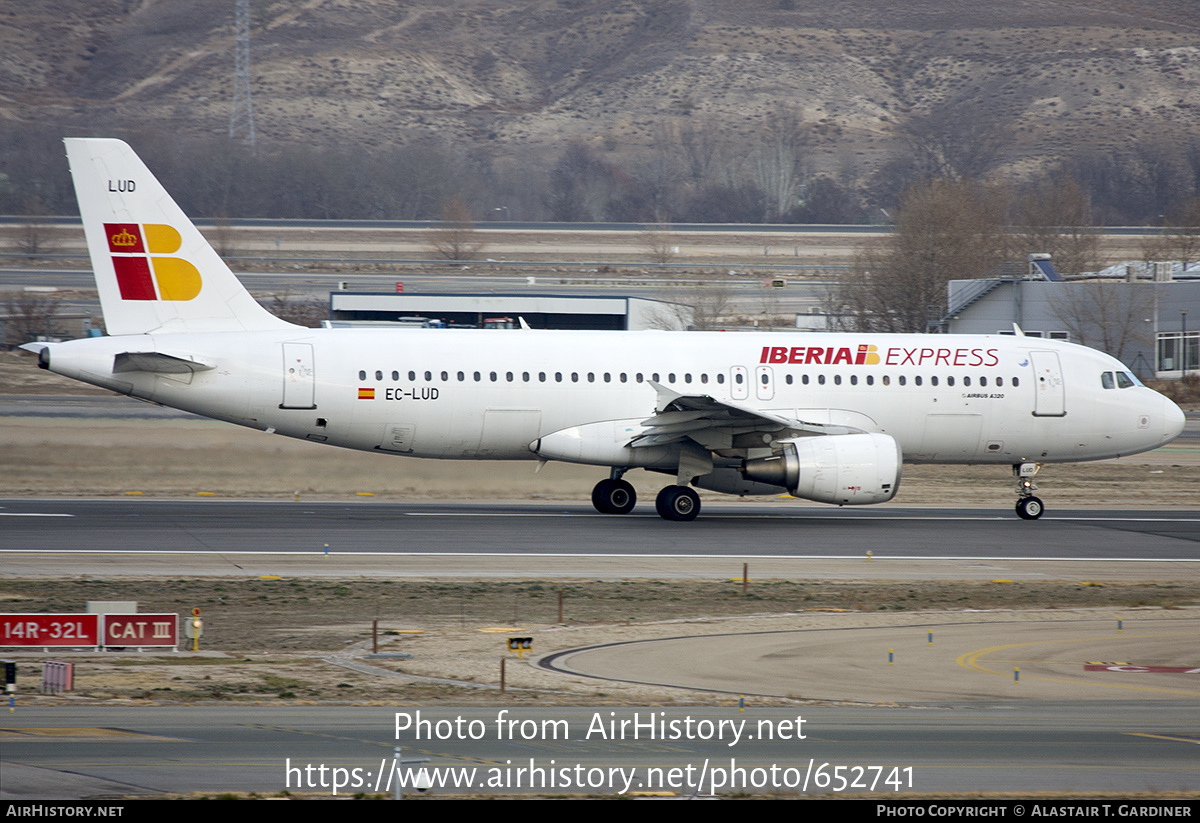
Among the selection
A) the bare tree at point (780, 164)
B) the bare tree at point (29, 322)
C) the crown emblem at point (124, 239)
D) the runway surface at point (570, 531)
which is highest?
the bare tree at point (780, 164)

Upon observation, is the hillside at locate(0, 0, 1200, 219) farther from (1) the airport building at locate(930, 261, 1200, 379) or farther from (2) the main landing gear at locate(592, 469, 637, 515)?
(2) the main landing gear at locate(592, 469, 637, 515)

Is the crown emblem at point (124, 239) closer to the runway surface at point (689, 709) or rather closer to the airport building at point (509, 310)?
the runway surface at point (689, 709)

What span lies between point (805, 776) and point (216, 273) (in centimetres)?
2004

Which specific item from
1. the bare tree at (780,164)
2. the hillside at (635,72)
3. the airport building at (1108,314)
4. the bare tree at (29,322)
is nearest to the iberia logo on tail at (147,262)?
the bare tree at (29,322)

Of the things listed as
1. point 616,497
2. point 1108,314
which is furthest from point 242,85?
point 616,497

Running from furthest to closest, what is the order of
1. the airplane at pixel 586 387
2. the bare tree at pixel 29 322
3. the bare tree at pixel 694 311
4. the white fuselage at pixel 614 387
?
the bare tree at pixel 694 311 < the bare tree at pixel 29 322 < the white fuselage at pixel 614 387 < the airplane at pixel 586 387

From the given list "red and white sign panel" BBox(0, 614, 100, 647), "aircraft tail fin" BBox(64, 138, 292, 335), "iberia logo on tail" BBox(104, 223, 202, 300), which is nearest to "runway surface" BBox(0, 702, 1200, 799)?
"red and white sign panel" BBox(0, 614, 100, 647)

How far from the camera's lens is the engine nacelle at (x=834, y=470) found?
83.7 ft

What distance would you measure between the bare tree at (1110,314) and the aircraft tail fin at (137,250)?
43671 mm

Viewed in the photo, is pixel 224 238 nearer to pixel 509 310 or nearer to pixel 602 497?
pixel 509 310

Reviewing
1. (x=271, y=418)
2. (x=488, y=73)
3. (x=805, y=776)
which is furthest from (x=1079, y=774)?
(x=488, y=73)

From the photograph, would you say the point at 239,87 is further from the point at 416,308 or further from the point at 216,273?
the point at 216,273

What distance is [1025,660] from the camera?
50.1 feet

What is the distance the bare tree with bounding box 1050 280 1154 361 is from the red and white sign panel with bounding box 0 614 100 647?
170 feet
